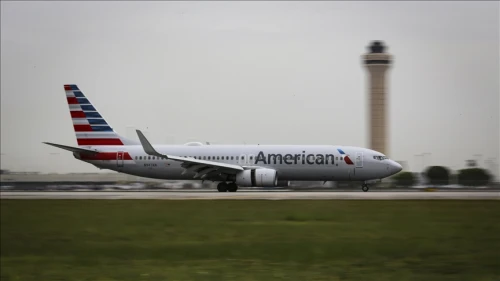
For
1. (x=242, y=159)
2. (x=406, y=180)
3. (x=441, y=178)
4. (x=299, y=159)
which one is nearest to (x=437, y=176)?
(x=441, y=178)

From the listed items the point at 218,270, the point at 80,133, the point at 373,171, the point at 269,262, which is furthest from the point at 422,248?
the point at 80,133

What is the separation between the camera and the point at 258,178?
158 feet

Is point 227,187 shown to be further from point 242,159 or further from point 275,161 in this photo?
point 275,161

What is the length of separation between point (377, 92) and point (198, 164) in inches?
2696

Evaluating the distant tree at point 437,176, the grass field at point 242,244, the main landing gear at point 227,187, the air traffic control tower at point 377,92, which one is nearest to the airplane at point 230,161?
the main landing gear at point 227,187

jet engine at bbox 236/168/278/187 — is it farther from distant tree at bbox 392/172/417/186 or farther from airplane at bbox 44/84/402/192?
distant tree at bbox 392/172/417/186

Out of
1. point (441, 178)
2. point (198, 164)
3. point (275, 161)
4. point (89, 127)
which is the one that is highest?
point (89, 127)

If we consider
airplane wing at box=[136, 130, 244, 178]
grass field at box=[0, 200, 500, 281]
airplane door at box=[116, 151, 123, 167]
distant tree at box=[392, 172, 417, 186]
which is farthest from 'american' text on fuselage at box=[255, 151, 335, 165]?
grass field at box=[0, 200, 500, 281]

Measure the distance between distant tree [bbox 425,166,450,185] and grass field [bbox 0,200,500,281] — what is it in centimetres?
1844

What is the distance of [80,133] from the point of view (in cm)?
5341

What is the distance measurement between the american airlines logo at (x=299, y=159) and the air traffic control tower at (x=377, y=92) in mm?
57524

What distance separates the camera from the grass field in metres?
16.1

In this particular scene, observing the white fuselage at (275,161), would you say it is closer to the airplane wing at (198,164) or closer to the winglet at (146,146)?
the airplane wing at (198,164)

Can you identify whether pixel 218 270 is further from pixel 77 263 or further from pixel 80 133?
pixel 80 133
